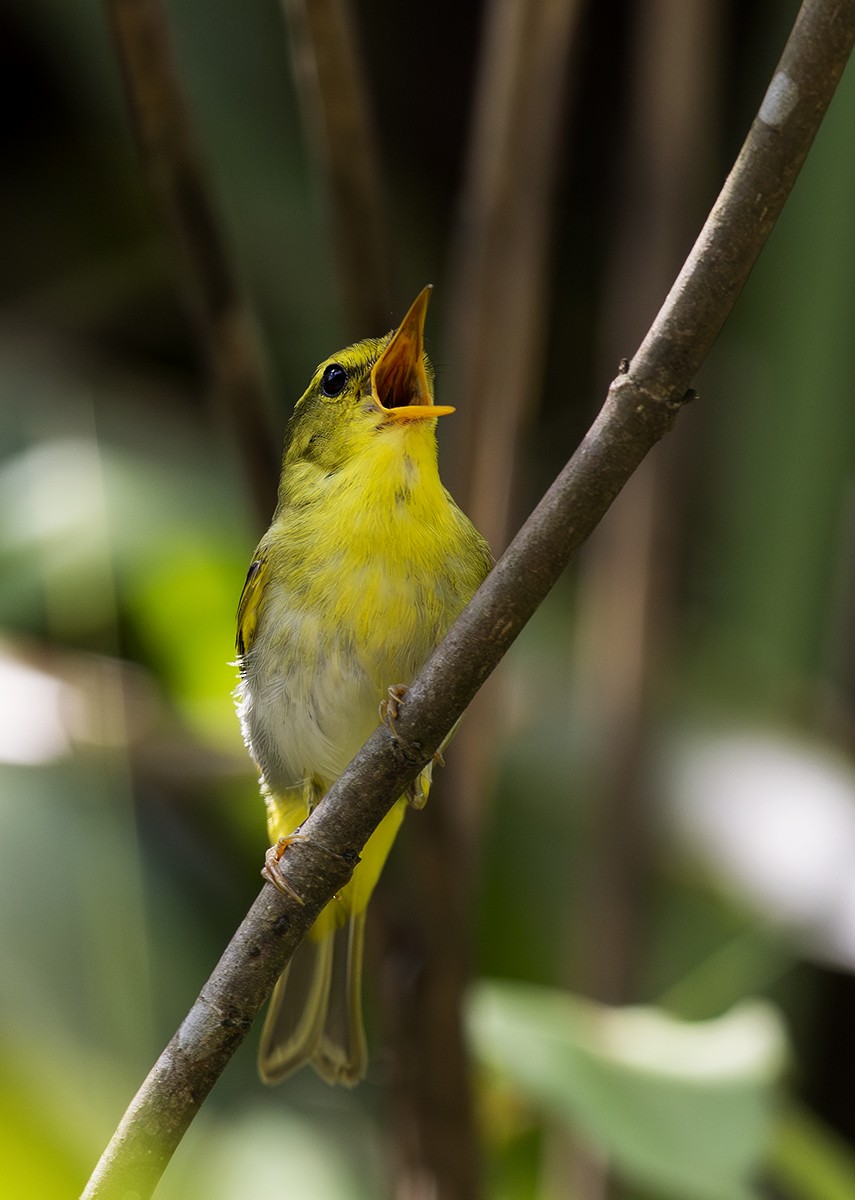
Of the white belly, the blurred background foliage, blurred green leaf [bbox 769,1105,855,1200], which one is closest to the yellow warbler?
the white belly

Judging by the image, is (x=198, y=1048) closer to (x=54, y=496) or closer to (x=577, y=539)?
(x=577, y=539)

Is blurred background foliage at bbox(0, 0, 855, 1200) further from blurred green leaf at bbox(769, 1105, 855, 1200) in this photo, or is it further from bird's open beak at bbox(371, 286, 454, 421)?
bird's open beak at bbox(371, 286, 454, 421)

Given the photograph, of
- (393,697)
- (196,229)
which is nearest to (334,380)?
(196,229)

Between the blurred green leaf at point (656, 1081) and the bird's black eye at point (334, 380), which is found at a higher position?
the bird's black eye at point (334, 380)

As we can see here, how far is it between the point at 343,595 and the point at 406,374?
0.32 m

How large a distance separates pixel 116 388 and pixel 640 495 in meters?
1.34

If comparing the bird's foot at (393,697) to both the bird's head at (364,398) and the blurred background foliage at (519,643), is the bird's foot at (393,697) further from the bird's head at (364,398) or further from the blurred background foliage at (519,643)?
the blurred background foliage at (519,643)

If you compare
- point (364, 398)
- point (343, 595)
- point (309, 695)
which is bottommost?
point (309, 695)

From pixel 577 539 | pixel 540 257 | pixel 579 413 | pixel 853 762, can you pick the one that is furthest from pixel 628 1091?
pixel 579 413

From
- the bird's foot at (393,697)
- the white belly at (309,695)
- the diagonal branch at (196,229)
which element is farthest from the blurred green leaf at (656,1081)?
the diagonal branch at (196,229)

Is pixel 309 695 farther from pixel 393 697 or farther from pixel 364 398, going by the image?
pixel 364 398

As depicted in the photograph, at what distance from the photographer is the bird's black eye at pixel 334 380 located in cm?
195

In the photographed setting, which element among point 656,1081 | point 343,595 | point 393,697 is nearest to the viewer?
point 393,697

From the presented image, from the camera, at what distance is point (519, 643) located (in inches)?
127
